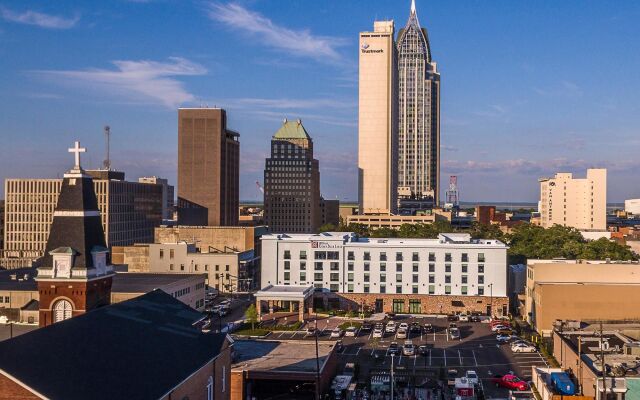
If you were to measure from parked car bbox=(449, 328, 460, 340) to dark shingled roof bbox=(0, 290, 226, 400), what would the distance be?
38.1 meters

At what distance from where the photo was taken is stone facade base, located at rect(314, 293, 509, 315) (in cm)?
8569

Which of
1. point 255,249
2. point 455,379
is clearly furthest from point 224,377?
point 255,249

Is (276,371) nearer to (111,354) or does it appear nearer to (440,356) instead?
(111,354)

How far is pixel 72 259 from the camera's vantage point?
3575 cm

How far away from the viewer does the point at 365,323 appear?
7731 centimetres

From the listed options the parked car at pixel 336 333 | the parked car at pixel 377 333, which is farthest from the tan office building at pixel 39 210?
the parked car at pixel 377 333

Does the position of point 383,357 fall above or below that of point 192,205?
below

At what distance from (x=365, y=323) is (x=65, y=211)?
152 feet

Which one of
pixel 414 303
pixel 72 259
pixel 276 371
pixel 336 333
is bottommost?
pixel 336 333

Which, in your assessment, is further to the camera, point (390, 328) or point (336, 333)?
point (390, 328)

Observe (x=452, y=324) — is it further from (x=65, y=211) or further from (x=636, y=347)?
(x=65, y=211)

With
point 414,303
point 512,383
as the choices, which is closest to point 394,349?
point 512,383

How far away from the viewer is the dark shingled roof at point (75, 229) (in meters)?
36.0

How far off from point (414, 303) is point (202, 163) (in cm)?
10175
